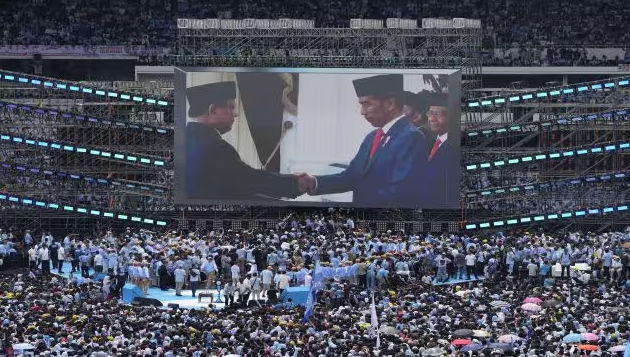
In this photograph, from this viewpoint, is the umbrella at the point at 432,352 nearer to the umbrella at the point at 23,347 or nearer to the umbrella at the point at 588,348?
the umbrella at the point at 588,348

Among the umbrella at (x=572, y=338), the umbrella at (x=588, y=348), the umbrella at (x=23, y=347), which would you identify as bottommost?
the umbrella at (x=23, y=347)

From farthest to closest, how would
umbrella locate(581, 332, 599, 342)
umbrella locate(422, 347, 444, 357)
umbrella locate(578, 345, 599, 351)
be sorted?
umbrella locate(581, 332, 599, 342) < umbrella locate(578, 345, 599, 351) < umbrella locate(422, 347, 444, 357)

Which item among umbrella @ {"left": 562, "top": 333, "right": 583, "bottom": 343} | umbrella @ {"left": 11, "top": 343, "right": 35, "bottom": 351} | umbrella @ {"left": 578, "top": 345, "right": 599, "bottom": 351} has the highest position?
umbrella @ {"left": 562, "top": 333, "right": 583, "bottom": 343}

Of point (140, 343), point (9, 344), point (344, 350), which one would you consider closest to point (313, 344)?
point (344, 350)

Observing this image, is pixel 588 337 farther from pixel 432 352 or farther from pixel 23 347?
pixel 23 347

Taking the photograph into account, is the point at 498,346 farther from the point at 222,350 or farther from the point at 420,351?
the point at 222,350

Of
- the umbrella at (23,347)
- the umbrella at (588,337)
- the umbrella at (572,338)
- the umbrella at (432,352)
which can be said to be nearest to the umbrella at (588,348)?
the umbrella at (588,337)

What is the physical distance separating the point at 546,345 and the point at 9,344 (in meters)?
13.2

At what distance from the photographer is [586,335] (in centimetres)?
4988

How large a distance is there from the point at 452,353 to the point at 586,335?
11.8 feet

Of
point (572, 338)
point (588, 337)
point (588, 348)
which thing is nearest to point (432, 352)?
point (588, 348)

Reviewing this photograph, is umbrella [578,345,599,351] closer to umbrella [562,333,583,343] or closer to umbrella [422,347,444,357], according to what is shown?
umbrella [562,333,583,343]

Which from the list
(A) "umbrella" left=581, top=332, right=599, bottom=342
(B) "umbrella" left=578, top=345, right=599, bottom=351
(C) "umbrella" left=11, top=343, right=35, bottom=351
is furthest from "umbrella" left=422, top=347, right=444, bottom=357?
(C) "umbrella" left=11, top=343, right=35, bottom=351

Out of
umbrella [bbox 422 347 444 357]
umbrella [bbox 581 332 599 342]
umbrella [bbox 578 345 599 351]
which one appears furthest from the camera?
umbrella [bbox 581 332 599 342]
